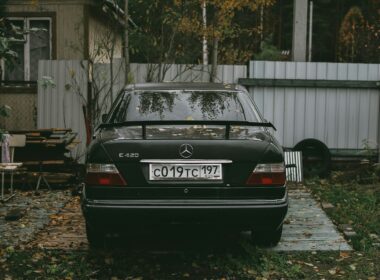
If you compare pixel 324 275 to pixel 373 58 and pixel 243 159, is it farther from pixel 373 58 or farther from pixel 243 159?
pixel 373 58

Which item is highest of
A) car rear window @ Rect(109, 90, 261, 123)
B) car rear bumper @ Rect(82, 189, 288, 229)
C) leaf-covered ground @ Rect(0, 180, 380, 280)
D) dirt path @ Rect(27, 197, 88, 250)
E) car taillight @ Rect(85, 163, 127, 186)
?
car rear window @ Rect(109, 90, 261, 123)

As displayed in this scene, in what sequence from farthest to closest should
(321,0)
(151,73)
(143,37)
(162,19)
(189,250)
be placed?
(321,0) → (143,37) → (162,19) → (151,73) → (189,250)

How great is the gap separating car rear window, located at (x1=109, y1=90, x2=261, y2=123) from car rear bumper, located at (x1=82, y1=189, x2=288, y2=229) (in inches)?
44.1

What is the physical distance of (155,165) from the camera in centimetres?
531

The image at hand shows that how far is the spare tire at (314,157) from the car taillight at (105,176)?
646cm

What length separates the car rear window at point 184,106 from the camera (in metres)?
6.25

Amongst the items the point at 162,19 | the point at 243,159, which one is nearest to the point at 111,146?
the point at 243,159

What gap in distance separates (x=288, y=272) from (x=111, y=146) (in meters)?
1.90

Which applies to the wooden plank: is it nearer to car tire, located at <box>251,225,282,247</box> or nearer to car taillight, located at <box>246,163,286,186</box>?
car tire, located at <box>251,225,282,247</box>

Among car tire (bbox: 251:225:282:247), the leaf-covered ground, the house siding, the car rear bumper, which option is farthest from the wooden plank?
the car rear bumper

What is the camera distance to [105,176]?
5.35 m

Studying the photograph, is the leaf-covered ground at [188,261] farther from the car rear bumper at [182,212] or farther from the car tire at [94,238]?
the car rear bumper at [182,212]

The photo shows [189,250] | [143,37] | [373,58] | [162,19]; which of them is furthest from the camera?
[373,58]

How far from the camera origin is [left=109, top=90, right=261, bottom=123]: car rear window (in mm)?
6250
